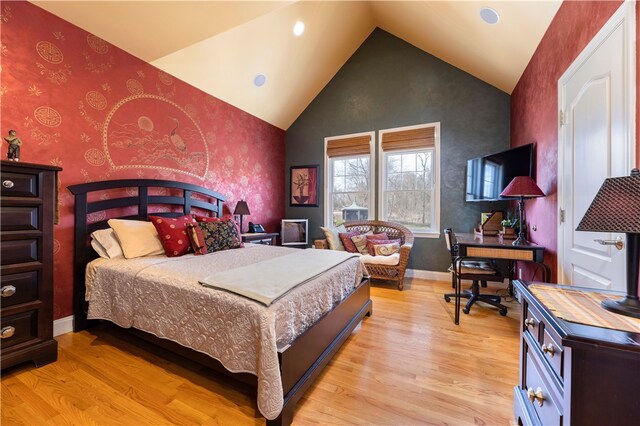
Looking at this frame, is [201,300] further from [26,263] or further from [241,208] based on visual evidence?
[241,208]

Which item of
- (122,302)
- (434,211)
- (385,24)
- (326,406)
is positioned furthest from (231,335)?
(385,24)

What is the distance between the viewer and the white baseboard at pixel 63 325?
2.26 metres

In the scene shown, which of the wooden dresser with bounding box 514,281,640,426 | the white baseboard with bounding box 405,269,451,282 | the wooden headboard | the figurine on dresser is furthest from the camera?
the white baseboard with bounding box 405,269,451,282

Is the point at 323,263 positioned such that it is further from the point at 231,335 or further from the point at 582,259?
the point at 582,259

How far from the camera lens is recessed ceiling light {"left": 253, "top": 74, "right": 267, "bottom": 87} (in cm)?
378

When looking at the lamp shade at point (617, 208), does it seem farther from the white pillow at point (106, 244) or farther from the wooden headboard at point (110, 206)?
the wooden headboard at point (110, 206)

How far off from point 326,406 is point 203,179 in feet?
10.3

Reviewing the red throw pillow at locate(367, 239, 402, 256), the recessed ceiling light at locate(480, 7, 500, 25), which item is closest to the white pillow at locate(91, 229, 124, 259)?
the red throw pillow at locate(367, 239, 402, 256)

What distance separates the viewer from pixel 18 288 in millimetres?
1758

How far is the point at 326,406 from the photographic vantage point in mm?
1499

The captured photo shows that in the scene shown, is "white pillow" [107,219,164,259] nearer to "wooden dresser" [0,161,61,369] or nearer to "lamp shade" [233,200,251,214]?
"wooden dresser" [0,161,61,369]

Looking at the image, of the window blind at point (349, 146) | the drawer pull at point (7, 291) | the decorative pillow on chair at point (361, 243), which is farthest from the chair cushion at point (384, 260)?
the drawer pull at point (7, 291)

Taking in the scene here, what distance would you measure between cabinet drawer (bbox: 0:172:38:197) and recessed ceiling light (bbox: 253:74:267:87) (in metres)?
2.83

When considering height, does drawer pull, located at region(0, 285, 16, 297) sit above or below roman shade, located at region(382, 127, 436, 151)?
below
